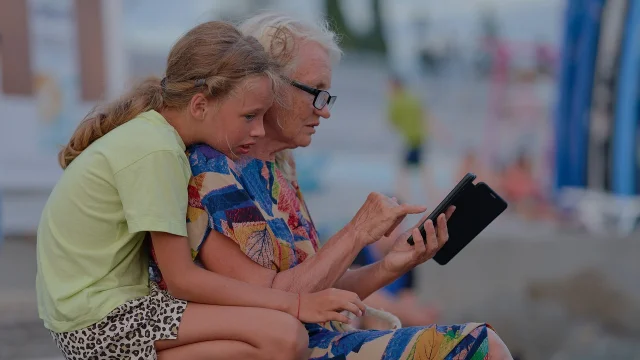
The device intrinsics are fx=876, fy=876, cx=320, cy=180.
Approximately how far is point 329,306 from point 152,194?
0.51 m

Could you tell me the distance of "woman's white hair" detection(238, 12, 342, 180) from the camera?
2537mm

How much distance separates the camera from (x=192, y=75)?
225cm

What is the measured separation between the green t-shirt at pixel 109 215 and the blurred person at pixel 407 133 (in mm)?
8627

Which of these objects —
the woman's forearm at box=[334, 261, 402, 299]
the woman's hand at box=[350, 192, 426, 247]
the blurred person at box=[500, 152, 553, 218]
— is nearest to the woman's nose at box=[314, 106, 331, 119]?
the woman's hand at box=[350, 192, 426, 247]

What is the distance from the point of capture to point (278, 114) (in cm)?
257

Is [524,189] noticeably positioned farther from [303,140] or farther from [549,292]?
[303,140]

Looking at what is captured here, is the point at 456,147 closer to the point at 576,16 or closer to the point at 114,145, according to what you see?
the point at 576,16

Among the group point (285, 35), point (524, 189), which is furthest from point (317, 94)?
point (524, 189)

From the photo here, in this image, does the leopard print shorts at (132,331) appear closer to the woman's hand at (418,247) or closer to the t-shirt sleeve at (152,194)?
the t-shirt sleeve at (152,194)

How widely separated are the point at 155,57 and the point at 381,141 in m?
3.03

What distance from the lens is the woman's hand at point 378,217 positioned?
232 cm

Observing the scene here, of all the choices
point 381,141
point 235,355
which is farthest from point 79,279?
point 381,141

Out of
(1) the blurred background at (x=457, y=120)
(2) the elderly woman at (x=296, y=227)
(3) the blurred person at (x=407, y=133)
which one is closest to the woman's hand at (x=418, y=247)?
(2) the elderly woman at (x=296, y=227)

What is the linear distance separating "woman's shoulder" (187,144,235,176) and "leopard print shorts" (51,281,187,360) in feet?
1.14
